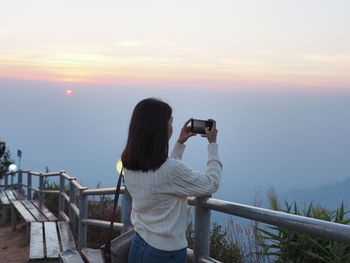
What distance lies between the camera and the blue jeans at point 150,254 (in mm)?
2586

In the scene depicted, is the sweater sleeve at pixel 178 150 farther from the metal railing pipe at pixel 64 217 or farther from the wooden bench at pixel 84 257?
the metal railing pipe at pixel 64 217

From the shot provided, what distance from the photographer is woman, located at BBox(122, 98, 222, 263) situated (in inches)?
97.2

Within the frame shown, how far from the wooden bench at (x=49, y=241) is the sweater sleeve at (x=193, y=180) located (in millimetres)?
3553

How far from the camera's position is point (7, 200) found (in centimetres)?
1259

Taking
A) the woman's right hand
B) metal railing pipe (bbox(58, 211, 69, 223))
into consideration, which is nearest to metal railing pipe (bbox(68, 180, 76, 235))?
metal railing pipe (bbox(58, 211, 69, 223))

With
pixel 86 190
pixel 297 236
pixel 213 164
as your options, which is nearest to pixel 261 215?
pixel 213 164

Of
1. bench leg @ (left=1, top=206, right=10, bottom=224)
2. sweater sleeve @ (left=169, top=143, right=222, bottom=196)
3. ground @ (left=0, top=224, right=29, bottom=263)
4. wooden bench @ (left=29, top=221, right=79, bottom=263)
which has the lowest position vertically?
bench leg @ (left=1, top=206, right=10, bottom=224)

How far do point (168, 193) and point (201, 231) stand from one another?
0.59m

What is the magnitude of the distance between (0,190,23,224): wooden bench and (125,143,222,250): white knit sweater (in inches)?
395

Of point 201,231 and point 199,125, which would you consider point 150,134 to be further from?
point 201,231

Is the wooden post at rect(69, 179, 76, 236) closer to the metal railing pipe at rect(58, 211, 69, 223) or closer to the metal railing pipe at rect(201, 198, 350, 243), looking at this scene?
the metal railing pipe at rect(58, 211, 69, 223)

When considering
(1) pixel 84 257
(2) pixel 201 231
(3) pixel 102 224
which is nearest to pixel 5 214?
(3) pixel 102 224

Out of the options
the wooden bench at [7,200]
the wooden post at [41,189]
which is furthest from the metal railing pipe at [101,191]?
the wooden bench at [7,200]

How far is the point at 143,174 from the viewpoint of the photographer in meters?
2.55
